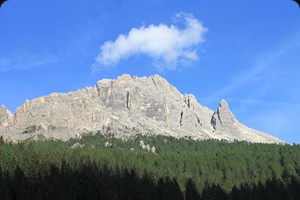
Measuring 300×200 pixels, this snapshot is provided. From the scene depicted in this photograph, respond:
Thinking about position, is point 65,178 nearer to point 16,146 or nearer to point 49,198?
point 49,198

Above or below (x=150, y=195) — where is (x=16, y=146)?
above

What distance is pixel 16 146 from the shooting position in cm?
17212

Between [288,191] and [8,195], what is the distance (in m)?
93.8

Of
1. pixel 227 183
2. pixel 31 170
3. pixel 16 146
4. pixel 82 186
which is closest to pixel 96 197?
pixel 82 186

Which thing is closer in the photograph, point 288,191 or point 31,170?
point 31,170

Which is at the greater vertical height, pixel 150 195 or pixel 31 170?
pixel 31 170

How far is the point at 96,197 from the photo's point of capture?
407 ft

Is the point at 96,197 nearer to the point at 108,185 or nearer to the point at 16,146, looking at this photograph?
the point at 108,185

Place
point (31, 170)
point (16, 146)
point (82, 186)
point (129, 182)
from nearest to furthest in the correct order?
point (82, 186) → point (31, 170) → point (129, 182) → point (16, 146)

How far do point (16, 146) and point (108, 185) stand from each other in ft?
180

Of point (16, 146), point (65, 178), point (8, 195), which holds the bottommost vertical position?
point (8, 195)

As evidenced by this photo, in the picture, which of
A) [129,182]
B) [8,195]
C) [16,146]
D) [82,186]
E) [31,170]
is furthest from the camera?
[16,146]

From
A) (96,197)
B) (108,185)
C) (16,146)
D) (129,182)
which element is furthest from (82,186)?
(16,146)

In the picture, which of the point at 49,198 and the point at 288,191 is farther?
the point at 288,191
